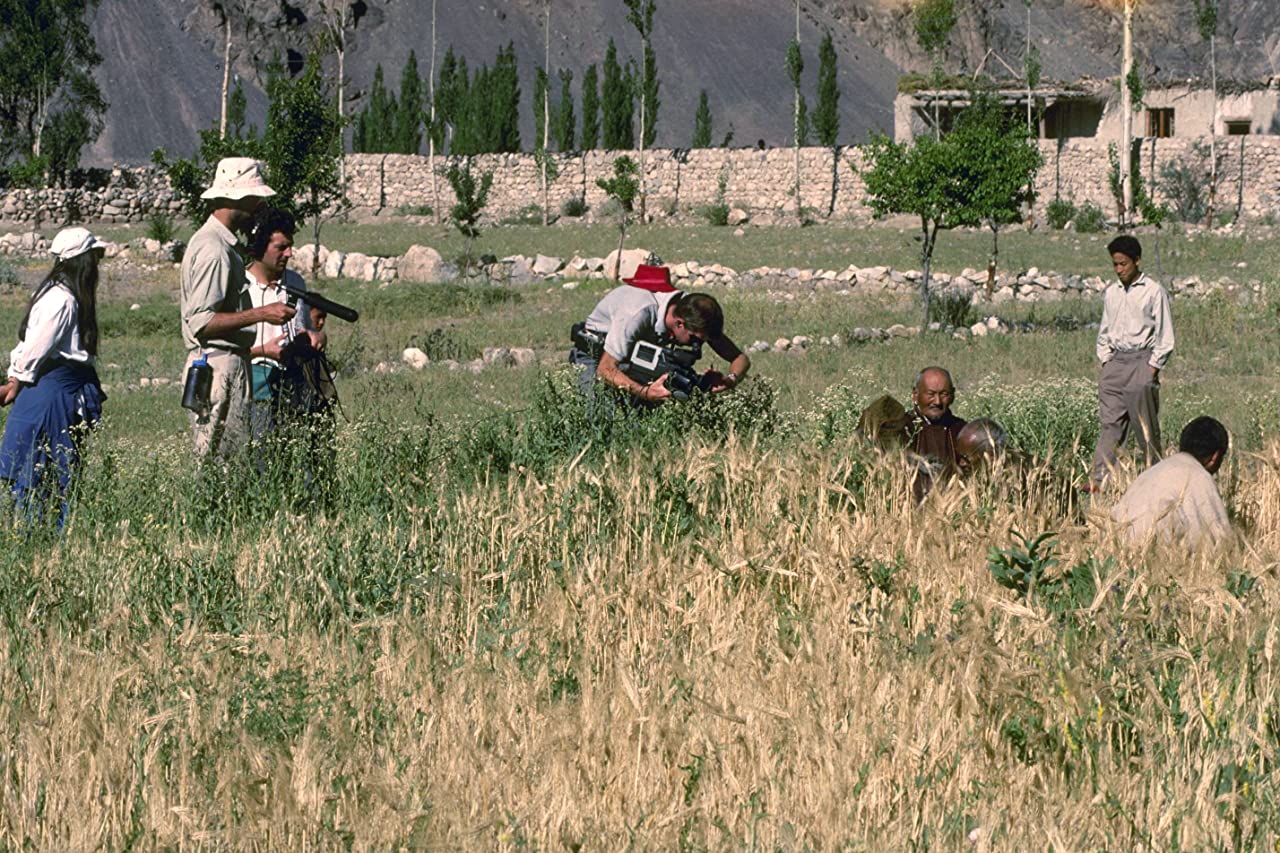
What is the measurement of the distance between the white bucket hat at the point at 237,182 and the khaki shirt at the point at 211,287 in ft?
0.45

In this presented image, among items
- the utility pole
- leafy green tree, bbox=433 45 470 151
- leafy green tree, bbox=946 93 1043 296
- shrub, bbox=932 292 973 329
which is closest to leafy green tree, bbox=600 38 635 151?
leafy green tree, bbox=433 45 470 151

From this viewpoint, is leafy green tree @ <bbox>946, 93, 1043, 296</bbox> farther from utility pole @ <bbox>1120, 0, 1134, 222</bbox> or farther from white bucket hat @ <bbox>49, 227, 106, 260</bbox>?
white bucket hat @ <bbox>49, 227, 106, 260</bbox>

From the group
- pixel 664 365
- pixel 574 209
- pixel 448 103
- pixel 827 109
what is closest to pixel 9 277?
pixel 664 365

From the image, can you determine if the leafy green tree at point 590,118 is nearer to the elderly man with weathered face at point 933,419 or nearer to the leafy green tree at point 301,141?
the leafy green tree at point 301,141

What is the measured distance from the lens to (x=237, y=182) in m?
7.05

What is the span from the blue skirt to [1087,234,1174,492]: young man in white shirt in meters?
5.35

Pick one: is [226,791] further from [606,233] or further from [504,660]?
[606,233]

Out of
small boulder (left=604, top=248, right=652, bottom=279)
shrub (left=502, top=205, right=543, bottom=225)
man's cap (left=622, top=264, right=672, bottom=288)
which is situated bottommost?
small boulder (left=604, top=248, right=652, bottom=279)

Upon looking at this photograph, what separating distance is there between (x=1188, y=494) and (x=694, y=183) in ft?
143

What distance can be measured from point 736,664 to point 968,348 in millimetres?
13673

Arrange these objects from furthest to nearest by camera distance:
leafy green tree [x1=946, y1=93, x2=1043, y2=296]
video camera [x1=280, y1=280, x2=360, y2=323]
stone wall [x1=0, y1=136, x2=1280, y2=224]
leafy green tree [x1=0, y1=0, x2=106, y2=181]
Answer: leafy green tree [x1=0, y1=0, x2=106, y2=181]
stone wall [x1=0, y1=136, x2=1280, y2=224]
leafy green tree [x1=946, y1=93, x2=1043, y2=296]
video camera [x1=280, y1=280, x2=360, y2=323]

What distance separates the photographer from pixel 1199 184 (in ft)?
136

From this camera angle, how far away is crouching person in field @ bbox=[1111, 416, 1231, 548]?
6.04 m

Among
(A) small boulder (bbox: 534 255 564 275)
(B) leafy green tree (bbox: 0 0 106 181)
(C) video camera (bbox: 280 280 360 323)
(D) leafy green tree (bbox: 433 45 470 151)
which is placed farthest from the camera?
(D) leafy green tree (bbox: 433 45 470 151)
